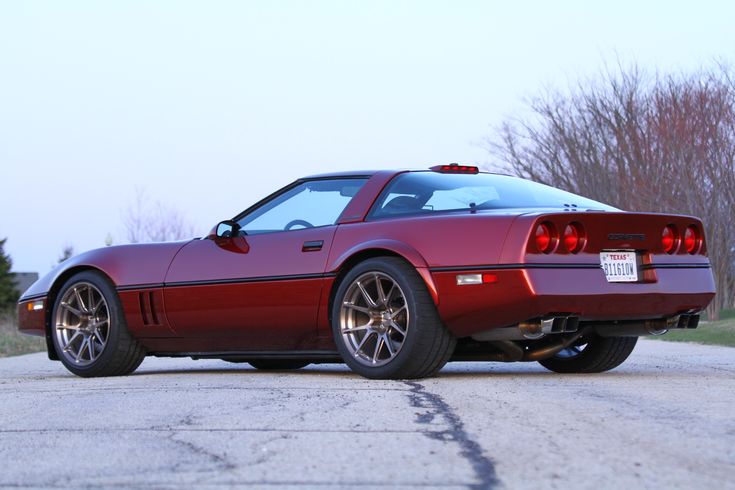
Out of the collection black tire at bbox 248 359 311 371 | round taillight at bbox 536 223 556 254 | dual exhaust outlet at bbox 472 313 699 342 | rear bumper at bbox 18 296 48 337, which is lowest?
black tire at bbox 248 359 311 371

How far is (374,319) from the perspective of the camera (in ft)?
22.2

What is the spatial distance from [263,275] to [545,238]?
1.95m

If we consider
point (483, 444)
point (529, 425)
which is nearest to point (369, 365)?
point (529, 425)

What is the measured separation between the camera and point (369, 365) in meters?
6.71

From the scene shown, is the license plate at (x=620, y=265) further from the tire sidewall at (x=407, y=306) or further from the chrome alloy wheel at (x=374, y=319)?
the chrome alloy wheel at (x=374, y=319)

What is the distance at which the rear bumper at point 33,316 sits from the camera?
27.8ft

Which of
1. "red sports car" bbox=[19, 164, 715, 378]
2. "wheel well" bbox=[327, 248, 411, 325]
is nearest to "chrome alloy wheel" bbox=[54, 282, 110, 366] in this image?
"red sports car" bbox=[19, 164, 715, 378]

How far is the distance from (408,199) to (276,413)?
2340 mm

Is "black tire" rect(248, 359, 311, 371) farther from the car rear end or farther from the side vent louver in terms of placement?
the car rear end

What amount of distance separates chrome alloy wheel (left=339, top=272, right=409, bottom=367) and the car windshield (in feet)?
1.56

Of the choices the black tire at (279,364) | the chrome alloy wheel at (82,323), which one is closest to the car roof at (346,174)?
the black tire at (279,364)

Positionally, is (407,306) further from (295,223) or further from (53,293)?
(53,293)

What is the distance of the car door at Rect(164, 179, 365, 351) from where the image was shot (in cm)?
719

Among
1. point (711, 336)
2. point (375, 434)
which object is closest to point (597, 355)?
point (375, 434)
